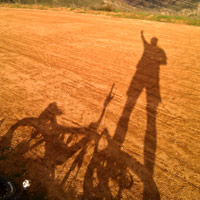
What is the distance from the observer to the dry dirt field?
2.76 m

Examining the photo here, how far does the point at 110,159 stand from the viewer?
308 cm

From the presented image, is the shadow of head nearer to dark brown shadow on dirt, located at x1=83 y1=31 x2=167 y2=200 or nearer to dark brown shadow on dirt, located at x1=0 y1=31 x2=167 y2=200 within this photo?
dark brown shadow on dirt, located at x1=0 y1=31 x2=167 y2=200

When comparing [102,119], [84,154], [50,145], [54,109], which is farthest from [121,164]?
[54,109]

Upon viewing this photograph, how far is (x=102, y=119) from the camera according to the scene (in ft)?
13.1

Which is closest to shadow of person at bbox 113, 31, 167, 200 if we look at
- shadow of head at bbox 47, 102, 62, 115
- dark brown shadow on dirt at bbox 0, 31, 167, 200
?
dark brown shadow on dirt at bbox 0, 31, 167, 200

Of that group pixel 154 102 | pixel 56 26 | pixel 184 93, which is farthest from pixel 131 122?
pixel 56 26

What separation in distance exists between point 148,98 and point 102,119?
5.71ft

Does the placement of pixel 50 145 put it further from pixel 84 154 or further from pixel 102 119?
pixel 102 119

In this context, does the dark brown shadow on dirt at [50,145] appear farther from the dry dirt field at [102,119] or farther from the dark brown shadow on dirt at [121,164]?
the dark brown shadow on dirt at [121,164]

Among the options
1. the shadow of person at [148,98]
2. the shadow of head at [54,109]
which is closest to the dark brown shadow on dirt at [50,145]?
the shadow of head at [54,109]

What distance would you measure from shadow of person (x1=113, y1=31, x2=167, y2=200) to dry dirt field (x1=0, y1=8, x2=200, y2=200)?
0.02 meters

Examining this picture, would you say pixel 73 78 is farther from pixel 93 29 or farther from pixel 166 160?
pixel 93 29

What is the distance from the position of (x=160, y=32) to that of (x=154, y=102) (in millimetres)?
7609

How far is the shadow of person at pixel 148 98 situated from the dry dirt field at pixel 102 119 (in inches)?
0.9
